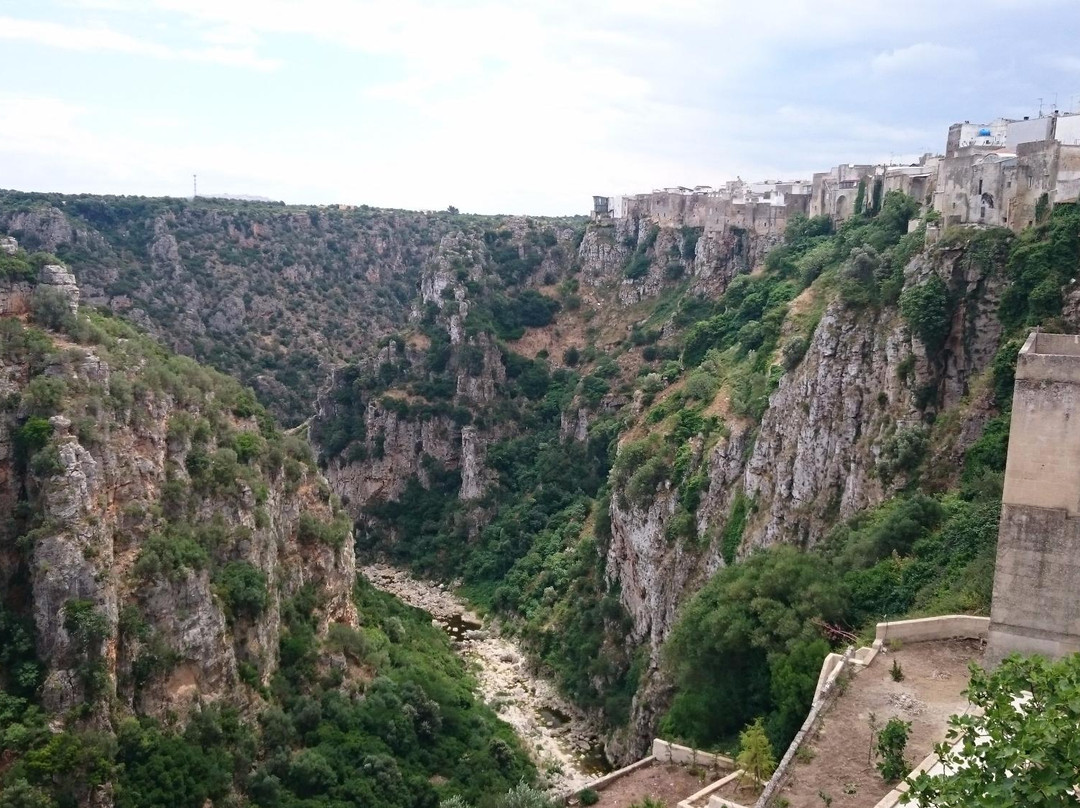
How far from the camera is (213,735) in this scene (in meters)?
27.8

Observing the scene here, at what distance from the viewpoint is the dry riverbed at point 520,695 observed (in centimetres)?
3794

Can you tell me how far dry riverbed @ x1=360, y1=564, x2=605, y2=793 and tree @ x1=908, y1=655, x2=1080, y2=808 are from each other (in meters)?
20.6

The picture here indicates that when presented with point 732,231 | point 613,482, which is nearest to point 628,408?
point 613,482

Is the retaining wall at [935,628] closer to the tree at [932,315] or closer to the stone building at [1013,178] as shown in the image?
the tree at [932,315]

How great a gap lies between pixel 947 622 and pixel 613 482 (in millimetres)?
28757

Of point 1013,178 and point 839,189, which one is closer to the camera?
point 1013,178

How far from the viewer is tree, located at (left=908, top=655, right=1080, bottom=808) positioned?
9953 mm

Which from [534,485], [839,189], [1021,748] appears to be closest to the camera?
[1021,748]

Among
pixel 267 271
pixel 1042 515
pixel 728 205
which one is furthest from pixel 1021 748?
pixel 267 271

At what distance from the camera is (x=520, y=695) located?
45188 millimetres

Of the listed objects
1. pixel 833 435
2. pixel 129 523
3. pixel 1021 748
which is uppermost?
pixel 1021 748

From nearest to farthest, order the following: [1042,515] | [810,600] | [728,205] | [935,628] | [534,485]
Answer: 1. [1042,515]
2. [935,628]
3. [810,600]
4. [534,485]
5. [728,205]

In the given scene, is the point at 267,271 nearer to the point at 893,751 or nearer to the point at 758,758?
the point at 758,758

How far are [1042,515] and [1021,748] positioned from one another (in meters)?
8.14
